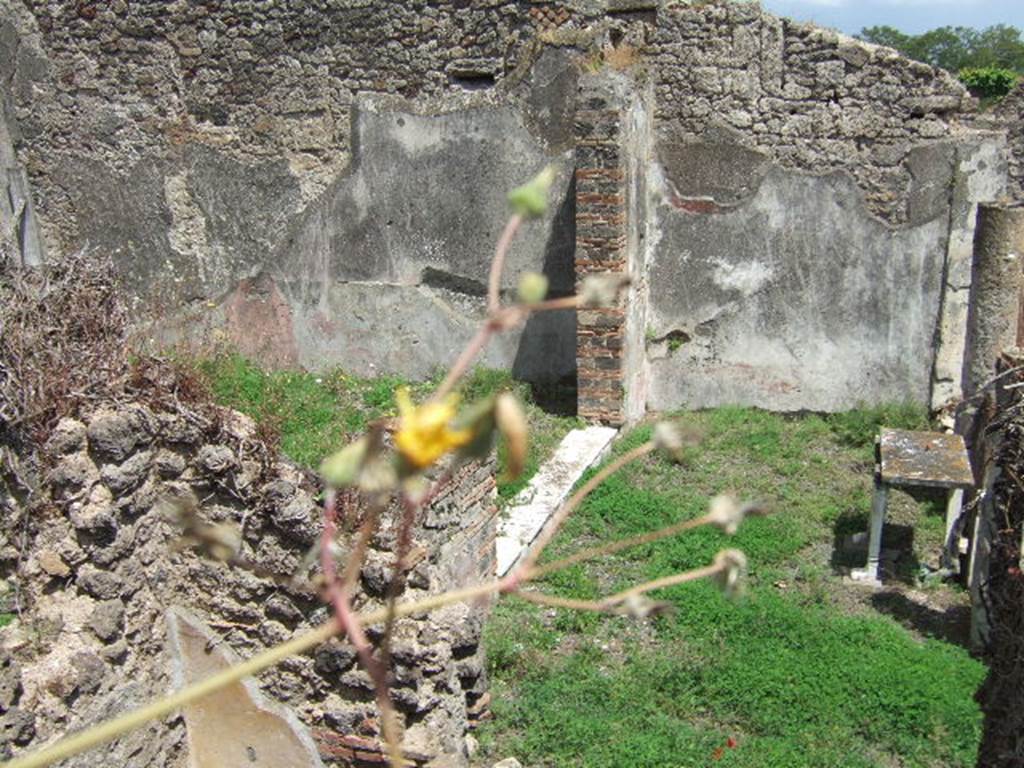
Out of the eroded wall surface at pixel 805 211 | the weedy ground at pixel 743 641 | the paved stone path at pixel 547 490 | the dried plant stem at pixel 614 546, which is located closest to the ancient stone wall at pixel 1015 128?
the eroded wall surface at pixel 805 211

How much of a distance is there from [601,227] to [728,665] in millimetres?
3303

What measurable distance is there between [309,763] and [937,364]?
5258 millimetres

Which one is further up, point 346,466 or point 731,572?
point 346,466

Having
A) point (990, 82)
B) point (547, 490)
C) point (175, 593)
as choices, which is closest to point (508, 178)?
point (547, 490)

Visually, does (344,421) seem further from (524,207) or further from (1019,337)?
(524,207)

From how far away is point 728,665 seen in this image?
4.63m

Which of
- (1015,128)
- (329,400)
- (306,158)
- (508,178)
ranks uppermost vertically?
(1015,128)

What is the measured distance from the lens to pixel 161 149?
829 centimetres

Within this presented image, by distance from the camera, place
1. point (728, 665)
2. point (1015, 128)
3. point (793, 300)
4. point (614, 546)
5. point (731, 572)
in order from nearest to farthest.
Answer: point (731, 572) → point (614, 546) → point (728, 665) → point (793, 300) → point (1015, 128)

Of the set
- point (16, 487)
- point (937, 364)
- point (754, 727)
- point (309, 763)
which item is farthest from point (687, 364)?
point (16, 487)

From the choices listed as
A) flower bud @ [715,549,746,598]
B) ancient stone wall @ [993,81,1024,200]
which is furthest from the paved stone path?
ancient stone wall @ [993,81,1024,200]

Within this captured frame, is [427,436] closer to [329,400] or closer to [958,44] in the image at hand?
[329,400]

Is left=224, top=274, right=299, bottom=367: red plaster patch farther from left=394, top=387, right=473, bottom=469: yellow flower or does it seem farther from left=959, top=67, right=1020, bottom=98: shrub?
left=959, top=67, right=1020, bottom=98: shrub

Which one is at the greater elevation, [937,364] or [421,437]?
[421,437]
